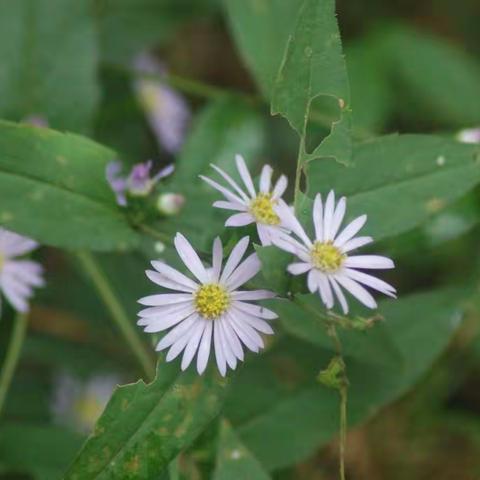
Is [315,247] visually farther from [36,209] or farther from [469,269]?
[469,269]

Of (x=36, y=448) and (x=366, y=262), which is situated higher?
(x=36, y=448)

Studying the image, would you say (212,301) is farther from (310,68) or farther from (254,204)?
(310,68)

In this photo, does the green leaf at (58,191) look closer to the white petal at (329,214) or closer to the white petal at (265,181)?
the white petal at (265,181)

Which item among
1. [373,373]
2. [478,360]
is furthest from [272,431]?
[478,360]

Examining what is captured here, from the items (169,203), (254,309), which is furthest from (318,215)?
(169,203)

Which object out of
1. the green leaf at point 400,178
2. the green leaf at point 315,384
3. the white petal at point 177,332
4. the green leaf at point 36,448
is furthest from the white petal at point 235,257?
the green leaf at point 36,448

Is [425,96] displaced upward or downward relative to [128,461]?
upward
